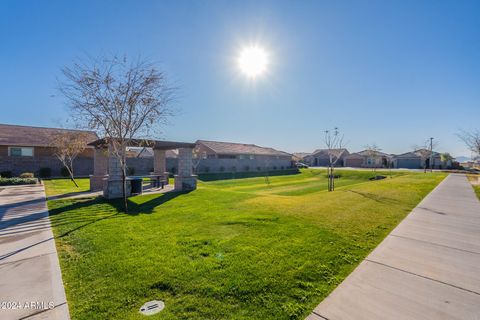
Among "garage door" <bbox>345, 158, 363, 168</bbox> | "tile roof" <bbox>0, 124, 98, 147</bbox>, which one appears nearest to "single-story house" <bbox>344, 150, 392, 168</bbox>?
"garage door" <bbox>345, 158, 363, 168</bbox>

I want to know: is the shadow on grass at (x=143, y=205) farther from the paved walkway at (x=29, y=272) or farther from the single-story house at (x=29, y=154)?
the single-story house at (x=29, y=154)

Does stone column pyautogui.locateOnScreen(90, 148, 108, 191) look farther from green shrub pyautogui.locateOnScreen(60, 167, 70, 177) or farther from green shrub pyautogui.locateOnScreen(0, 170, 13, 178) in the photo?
green shrub pyautogui.locateOnScreen(0, 170, 13, 178)

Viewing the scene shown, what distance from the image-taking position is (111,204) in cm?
1007

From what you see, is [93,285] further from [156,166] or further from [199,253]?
[156,166]

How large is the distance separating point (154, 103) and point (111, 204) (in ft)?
16.2

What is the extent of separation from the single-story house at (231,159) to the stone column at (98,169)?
48.2 ft

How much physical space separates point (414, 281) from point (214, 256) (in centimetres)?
336

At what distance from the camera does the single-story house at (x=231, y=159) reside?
32688 millimetres

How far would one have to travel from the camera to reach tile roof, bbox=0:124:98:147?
22.9 m

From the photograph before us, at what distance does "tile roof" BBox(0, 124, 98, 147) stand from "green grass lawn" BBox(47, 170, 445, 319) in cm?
1988

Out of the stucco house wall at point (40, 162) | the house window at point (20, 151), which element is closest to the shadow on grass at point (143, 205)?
the stucco house wall at point (40, 162)

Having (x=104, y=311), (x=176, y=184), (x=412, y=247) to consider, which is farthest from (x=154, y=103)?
(x=412, y=247)

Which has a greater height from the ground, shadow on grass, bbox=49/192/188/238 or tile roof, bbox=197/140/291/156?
tile roof, bbox=197/140/291/156

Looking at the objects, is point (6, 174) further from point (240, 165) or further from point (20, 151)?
point (240, 165)
